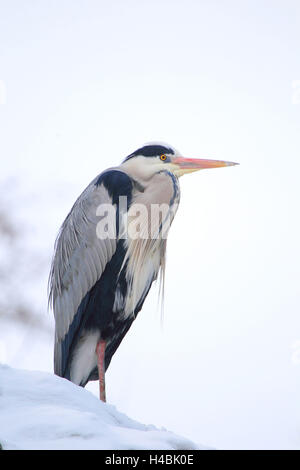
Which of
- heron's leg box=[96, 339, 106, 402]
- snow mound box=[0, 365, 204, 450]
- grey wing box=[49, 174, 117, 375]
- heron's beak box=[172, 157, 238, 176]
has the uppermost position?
heron's beak box=[172, 157, 238, 176]

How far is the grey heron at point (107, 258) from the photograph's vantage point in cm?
601

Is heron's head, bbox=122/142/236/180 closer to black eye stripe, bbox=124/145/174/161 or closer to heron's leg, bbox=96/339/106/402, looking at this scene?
black eye stripe, bbox=124/145/174/161

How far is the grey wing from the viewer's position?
6059 millimetres

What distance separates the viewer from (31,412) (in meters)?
3.32

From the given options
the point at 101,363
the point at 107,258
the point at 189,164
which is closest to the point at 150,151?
the point at 189,164

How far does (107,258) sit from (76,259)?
34 cm

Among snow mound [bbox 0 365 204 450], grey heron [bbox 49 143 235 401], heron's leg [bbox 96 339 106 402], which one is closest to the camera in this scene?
snow mound [bbox 0 365 204 450]

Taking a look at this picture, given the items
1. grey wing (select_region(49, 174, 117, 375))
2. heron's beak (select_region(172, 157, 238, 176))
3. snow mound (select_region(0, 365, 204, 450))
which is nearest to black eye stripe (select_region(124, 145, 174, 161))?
heron's beak (select_region(172, 157, 238, 176))

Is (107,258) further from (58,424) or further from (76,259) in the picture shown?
(58,424)

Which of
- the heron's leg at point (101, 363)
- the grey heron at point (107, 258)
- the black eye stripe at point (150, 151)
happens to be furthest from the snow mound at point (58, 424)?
the black eye stripe at point (150, 151)

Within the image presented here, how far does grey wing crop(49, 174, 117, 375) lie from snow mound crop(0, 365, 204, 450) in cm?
232

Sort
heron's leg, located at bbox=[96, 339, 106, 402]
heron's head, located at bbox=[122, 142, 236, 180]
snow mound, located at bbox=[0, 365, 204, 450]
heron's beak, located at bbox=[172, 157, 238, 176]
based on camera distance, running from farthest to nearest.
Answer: heron's beak, located at bbox=[172, 157, 238, 176] < heron's head, located at bbox=[122, 142, 236, 180] < heron's leg, located at bbox=[96, 339, 106, 402] < snow mound, located at bbox=[0, 365, 204, 450]
